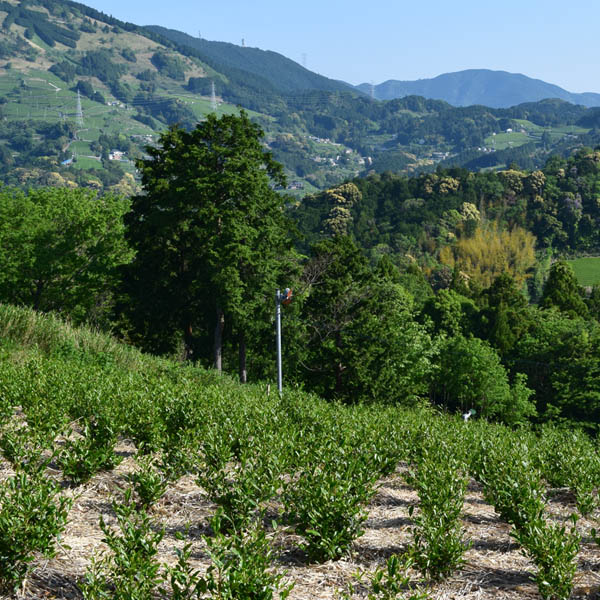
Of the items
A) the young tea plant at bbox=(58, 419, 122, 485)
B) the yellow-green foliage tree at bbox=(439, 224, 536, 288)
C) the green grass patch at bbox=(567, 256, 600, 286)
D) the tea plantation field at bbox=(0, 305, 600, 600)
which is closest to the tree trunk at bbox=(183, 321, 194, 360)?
the tea plantation field at bbox=(0, 305, 600, 600)

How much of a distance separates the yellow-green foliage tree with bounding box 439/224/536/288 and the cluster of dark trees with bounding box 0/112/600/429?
Answer: 168ft

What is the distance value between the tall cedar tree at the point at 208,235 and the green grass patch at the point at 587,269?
262 feet

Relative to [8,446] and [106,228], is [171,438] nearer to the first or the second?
[8,446]

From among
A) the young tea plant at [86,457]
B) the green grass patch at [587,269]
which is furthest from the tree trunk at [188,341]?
the green grass patch at [587,269]

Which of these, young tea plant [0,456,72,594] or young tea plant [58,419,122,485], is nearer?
young tea plant [0,456,72,594]

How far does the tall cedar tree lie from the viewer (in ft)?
93.6

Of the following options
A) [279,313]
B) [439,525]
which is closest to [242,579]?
[439,525]

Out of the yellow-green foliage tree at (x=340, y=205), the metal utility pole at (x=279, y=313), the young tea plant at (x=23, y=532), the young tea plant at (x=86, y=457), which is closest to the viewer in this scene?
the young tea plant at (x=23, y=532)

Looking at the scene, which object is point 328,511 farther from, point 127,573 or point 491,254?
point 491,254

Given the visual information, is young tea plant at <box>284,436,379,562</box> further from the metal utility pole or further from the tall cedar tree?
the tall cedar tree

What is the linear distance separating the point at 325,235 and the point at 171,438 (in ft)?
360

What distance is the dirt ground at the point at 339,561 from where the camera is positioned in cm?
499

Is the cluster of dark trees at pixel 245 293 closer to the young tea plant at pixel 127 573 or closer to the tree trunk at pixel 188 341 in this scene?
the tree trunk at pixel 188 341

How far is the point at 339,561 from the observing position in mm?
5625
